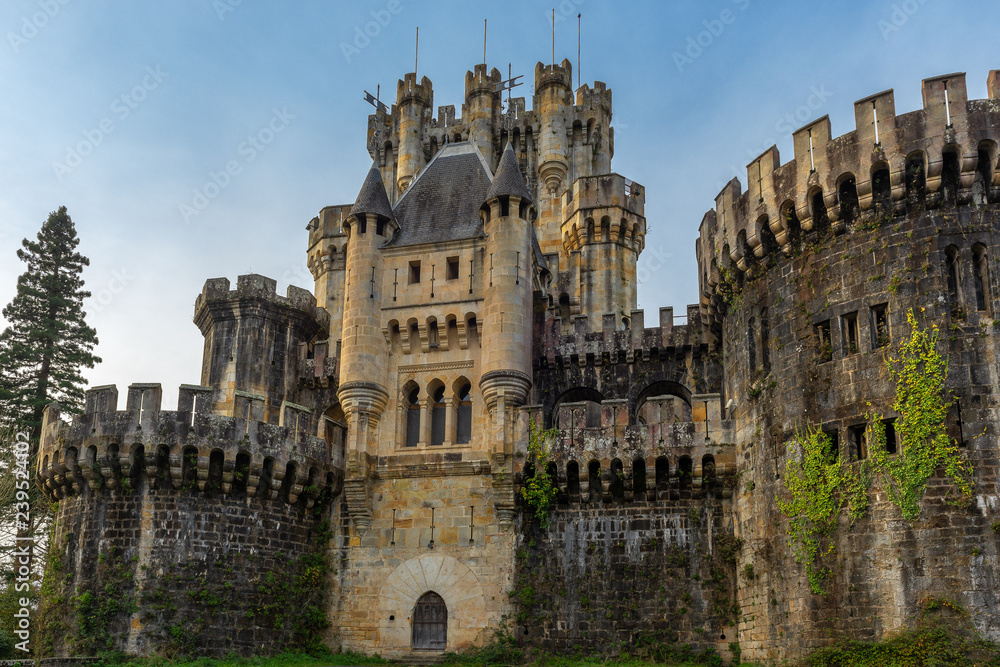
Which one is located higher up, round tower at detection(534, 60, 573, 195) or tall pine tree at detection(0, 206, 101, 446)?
round tower at detection(534, 60, 573, 195)

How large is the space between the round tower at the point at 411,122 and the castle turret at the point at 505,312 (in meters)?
20.9

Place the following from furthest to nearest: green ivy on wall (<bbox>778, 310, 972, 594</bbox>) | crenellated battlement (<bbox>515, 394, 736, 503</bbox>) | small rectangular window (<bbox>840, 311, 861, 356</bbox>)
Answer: crenellated battlement (<bbox>515, 394, 736, 503</bbox>)
small rectangular window (<bbox>840, 311, 861, 356</bbox>)
green ivy on wall (<bbox>778, 310, 972, 594</bbox>)

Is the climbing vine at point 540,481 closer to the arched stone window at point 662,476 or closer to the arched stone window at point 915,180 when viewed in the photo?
the arched stone window at point 662,476

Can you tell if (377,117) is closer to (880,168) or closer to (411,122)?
(411,122)

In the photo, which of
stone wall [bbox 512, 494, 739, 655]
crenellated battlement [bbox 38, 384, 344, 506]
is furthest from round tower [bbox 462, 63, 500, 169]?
stone wall [bbox 512, 494, 739, 655]

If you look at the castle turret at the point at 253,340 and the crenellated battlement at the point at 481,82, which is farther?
the crenellated battlement at the point at 481,82

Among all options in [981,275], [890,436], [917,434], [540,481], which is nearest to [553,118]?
[540,481]

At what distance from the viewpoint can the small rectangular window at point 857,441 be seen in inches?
989

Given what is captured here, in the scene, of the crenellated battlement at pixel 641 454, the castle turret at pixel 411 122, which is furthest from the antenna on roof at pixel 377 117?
the crenellated battlement at pixel 641 454

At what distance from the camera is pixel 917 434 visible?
24016 millimetres

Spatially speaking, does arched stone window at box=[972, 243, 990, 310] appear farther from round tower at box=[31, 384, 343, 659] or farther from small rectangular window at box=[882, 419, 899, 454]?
round tower at box=[31, 384, 343, 659]

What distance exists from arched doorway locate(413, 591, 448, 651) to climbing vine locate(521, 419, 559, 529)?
382 centimetres

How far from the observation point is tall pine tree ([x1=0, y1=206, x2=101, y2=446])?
140ft

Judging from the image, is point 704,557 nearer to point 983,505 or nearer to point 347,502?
point 983,505
